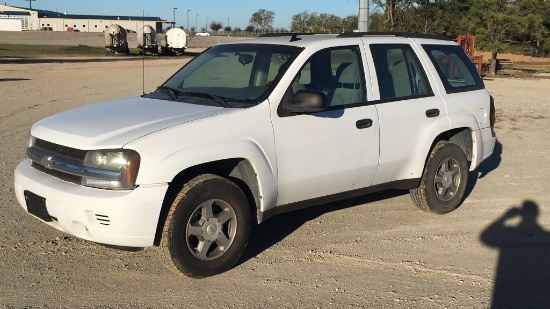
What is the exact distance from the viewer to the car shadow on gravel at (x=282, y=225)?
5.61 meters

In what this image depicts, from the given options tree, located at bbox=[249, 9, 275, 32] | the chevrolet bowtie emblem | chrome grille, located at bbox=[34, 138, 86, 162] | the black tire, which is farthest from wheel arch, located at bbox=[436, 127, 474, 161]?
tree, located at bbox=[249, 9, 275, 32]

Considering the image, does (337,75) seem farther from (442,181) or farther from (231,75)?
(442,181)

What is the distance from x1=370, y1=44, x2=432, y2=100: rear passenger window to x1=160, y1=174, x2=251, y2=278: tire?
75.1 inches

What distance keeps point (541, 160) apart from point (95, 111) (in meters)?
7.14

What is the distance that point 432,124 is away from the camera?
6301mm

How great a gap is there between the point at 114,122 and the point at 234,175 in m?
1.01

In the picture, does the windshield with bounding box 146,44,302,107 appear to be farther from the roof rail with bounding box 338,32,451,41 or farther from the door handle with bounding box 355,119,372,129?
the door handle with bounding box 355,119,372,129

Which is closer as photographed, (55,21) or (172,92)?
(172,92)

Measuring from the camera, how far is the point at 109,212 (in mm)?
4270

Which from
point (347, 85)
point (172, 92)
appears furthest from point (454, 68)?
point (172, 92)

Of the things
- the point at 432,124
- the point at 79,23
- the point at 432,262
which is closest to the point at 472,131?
the point at 432,124

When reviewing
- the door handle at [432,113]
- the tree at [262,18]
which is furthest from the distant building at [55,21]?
the door handle at [432,113]

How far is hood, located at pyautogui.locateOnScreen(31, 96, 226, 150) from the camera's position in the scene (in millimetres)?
4445

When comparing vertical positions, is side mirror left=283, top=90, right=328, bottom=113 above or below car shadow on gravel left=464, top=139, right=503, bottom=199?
above
